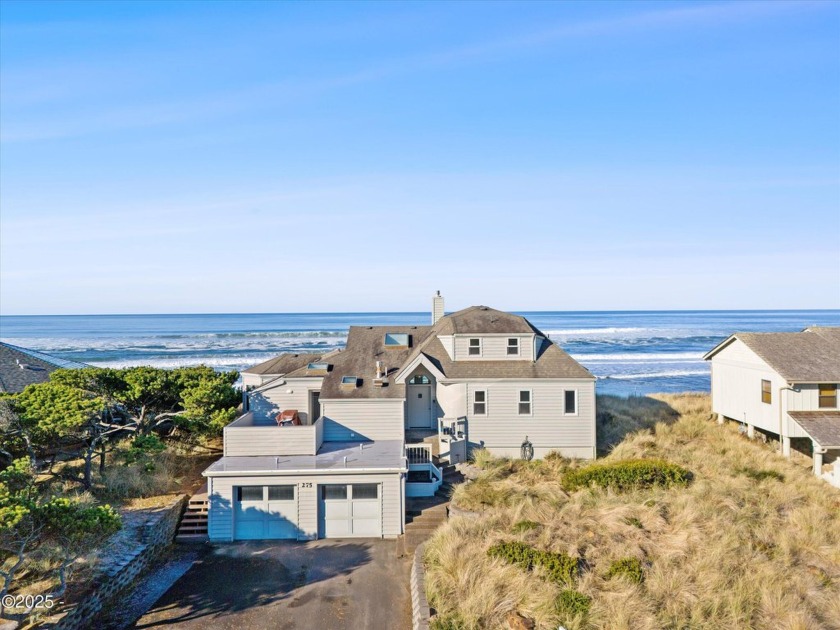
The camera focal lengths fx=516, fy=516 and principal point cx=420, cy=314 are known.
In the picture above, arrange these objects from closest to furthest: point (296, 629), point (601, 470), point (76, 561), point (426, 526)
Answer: point (296, 629), point (76, 561), point (426, 526), point (601, 470)

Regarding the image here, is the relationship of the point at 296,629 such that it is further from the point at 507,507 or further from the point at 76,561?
the point at 507,507

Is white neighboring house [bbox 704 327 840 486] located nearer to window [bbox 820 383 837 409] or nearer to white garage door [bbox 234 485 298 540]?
window [bbox 820 383 837 409]

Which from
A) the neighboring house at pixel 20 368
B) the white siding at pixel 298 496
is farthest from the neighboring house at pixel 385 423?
the neighboring house at pixel 20 368

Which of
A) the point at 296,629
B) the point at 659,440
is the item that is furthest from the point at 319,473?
the point at 659,440

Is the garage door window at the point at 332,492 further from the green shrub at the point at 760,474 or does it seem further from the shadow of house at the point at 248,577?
the green shrub at the point at 760,474

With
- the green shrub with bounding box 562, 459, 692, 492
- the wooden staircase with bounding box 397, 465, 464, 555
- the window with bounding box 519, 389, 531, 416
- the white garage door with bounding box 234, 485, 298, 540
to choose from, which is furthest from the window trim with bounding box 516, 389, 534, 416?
the white garage door with bounding box 234, 485, 298, 540
